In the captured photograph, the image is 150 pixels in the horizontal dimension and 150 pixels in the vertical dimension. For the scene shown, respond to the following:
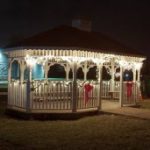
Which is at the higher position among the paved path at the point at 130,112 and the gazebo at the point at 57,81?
the gazebo at the point at 57,81

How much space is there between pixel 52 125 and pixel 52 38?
4882 mm

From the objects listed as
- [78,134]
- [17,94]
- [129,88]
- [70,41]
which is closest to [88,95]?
[70,41]

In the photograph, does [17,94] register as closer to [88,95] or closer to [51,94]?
[51,94]

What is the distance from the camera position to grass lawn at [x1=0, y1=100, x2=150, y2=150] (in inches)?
509

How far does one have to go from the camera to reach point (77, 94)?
19969mm

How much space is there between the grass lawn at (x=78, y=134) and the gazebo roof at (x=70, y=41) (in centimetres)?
319

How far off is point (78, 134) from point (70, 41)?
632 cm

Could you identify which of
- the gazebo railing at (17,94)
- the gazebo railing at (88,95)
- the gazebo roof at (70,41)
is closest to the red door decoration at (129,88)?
the gazebo roof at (70,41)

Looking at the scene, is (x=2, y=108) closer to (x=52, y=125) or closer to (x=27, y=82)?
(x=27, y=82)

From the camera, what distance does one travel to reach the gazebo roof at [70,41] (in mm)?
19806

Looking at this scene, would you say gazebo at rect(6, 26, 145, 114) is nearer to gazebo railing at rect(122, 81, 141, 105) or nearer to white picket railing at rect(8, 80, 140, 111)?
white picket railing at rect(8, 80, 140, 111)

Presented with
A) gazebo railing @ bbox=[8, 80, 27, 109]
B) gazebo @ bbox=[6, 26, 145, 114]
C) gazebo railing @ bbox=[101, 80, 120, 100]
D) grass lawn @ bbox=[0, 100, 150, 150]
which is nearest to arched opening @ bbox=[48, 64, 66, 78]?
gazebo railing @ bbox=[101, 80, 120, 100]

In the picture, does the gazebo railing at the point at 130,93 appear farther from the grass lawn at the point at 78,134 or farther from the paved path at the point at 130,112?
the grass lawn at the point at 78,134

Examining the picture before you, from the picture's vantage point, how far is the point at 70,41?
66.8 ft
